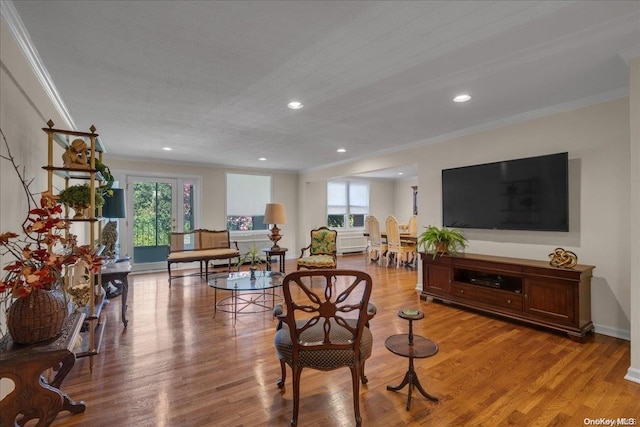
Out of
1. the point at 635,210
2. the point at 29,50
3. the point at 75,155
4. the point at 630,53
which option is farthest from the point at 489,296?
the point at 29,50

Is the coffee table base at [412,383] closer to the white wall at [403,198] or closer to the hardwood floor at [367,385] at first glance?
the hardwood floor at [367,385]

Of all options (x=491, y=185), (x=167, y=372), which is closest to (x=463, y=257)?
(x=491, y=185)

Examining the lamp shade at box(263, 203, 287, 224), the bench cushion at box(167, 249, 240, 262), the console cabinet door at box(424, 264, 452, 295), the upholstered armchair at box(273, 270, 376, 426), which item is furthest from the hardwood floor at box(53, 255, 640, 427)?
the lamp shade at box(263, 203, 287, 224)

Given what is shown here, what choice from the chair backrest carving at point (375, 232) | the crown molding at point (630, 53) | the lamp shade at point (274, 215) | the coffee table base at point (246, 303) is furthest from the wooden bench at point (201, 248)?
the crown molding at point (630, 53)

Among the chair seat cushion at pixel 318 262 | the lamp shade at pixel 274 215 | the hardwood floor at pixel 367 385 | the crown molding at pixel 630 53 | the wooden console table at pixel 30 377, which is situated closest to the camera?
the wooden console table at pixel 30 377

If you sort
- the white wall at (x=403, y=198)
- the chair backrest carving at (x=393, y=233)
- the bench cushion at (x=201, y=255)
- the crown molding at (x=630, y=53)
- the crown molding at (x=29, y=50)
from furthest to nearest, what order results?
the white wall at (x=403, y=198)
the chair backrest carving at (x=393, y=233)
the bench cushion at (x=201, y=255)
the crown molding at (x=630, y=53)
the crown molding at (x=29, y=50)

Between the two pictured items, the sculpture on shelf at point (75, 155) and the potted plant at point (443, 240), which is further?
the potted plant at point (443, 240)

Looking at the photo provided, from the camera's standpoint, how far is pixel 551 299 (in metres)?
3.17

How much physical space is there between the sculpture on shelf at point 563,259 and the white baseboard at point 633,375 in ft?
3.37

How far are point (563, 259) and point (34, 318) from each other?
418 centimetres

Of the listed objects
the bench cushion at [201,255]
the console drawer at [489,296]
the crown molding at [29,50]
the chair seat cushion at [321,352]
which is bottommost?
the console drawer at [489,296]

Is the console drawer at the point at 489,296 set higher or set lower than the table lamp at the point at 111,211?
lower

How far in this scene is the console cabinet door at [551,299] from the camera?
3043 mm

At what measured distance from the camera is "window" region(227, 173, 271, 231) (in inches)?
299
